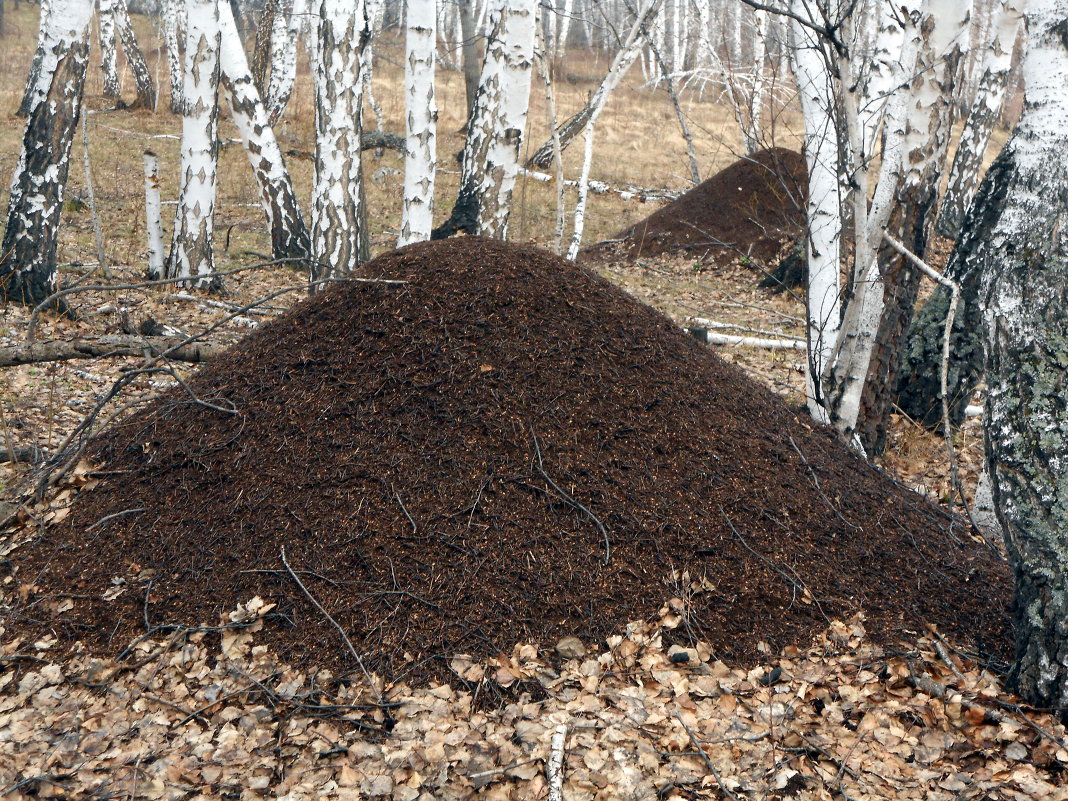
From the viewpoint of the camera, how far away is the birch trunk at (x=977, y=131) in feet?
35.0

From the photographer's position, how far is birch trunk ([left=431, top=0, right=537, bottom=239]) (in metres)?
7.10

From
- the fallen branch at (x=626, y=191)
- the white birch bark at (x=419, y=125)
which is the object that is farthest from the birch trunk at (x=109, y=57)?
the white birch bark at (x=419, y=125)

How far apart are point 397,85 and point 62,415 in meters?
19.3

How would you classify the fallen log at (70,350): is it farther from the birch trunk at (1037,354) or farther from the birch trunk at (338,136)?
the birch trunk at (1037,354)

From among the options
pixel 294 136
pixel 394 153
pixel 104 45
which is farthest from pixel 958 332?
pixel 104 45

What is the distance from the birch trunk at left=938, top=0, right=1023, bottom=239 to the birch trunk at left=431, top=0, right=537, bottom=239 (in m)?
5.68

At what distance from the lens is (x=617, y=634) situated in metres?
3.12

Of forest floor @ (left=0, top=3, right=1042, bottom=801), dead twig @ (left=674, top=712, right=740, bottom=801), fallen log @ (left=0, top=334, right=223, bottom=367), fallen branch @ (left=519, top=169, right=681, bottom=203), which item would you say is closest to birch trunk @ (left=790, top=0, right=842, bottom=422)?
forest floor @ (left=0, top=3, right=1042, bottom=801)

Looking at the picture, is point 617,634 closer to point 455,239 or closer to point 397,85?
point 455,239

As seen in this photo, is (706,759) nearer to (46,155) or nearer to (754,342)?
(754,342)

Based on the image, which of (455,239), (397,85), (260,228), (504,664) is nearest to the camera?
(504,664)

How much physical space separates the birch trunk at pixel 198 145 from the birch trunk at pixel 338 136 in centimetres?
93

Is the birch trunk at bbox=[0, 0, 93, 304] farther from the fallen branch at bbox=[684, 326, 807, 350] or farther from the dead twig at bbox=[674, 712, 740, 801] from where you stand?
the dead twig at bbox=[674, 712, 740, 801]

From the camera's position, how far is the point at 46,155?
20.8 ft
